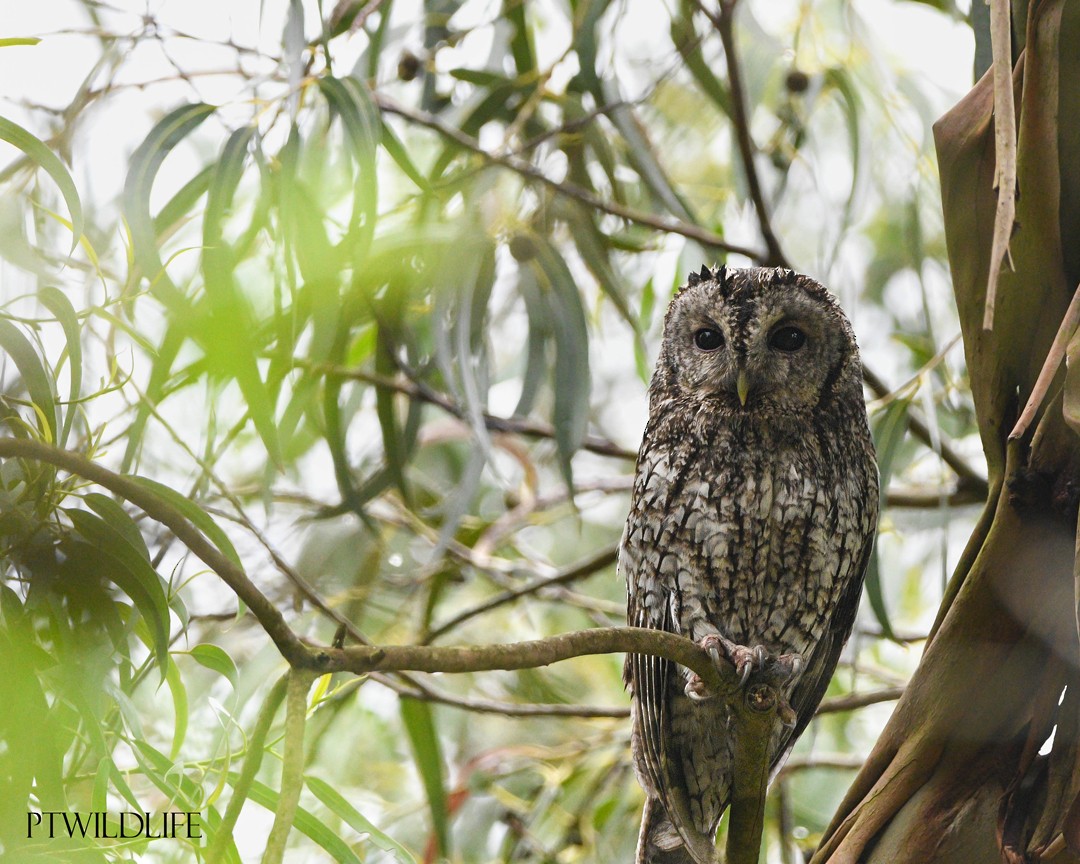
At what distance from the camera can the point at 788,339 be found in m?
2.15

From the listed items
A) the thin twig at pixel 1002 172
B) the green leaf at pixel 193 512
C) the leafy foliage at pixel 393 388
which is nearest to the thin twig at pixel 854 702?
the leafy foliage at pixel 393 388

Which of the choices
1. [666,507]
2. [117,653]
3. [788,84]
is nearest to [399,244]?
[666,507]

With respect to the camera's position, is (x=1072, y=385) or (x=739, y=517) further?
(x=739, y=517)

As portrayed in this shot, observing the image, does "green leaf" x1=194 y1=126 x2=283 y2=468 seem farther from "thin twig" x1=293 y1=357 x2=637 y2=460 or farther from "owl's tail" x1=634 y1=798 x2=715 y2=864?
"owl's tail" x1=634 y1=798 x2=715 y2=864

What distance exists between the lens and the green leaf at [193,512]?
133 centimetres

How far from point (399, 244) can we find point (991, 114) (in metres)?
1.44

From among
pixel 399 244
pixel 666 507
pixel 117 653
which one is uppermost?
pixel 399 244

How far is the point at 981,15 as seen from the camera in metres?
1.85

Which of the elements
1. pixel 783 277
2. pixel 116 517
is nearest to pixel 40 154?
pixel 116 517

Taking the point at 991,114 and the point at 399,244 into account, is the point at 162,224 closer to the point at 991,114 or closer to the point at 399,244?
the point at 399,244

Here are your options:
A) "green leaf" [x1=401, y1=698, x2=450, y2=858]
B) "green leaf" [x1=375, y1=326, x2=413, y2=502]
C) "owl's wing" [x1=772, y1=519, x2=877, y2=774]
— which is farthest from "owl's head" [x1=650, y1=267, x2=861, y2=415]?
"green leaf" [x1=401, y1=698, x2=450, y2=858]

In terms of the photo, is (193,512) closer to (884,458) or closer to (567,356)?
(567,356)

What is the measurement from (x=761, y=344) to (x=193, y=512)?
1.09m

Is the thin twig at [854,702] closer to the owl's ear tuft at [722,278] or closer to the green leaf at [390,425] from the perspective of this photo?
the owl's ear tuft at [722,278]
